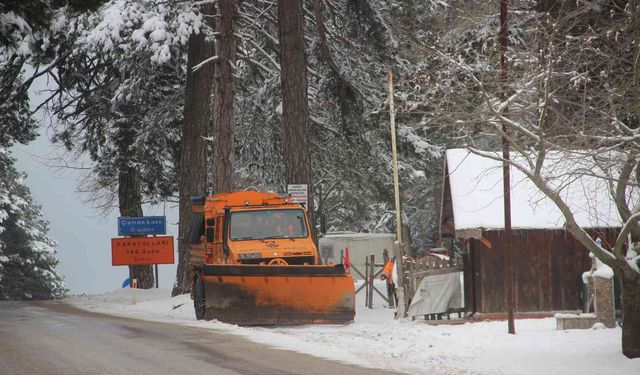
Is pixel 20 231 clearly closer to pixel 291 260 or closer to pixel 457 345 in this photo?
pixel 291 260

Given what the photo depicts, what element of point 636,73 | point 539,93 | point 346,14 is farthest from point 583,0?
point 346,14

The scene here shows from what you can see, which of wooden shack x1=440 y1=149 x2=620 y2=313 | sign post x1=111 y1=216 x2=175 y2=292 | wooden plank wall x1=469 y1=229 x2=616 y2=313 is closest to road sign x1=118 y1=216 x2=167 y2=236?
sign post x1=111 y1=216 x2=175 y2=292

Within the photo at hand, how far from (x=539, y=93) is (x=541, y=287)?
810 cm

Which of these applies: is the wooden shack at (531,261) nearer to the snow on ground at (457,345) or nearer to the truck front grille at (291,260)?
the snow on ground at (457,345)

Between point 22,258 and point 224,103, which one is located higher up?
point 224,103

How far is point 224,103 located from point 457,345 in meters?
11.8

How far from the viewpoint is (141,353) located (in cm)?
1388

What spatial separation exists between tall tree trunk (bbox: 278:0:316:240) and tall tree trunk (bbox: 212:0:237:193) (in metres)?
1.86

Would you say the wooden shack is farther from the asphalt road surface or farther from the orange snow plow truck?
the asphalt road surface

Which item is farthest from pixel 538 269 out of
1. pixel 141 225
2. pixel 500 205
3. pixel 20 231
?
pixel 20 231

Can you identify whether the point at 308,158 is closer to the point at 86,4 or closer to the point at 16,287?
the point at 86,4

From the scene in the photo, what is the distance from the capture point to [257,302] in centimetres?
1903

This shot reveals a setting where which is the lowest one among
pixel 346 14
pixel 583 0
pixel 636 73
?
pixel 636 73

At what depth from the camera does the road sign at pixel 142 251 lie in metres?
29.3
